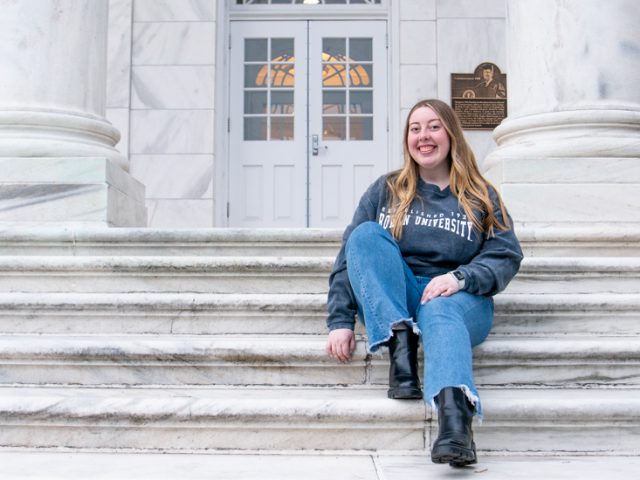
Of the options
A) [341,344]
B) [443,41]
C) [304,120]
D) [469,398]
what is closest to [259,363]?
[341,344]

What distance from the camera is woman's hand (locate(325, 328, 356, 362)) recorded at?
2.93 m

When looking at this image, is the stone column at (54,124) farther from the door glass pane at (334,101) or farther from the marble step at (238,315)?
the door glass pane at (334,101)

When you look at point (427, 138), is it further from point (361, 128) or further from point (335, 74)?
point (335, 74)

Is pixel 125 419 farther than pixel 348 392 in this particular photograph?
No

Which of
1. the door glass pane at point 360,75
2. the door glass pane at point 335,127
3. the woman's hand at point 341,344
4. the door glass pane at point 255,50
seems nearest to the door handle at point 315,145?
the door glass pane at point 335,127

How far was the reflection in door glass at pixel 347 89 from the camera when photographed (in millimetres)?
8664

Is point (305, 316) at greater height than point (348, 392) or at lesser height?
greater

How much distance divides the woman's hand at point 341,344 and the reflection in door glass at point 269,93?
5847 mm

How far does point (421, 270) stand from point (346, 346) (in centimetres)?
43

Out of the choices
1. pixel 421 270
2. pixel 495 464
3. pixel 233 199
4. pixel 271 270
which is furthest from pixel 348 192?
pixel 495 464

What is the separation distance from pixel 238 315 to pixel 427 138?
3.59 ft

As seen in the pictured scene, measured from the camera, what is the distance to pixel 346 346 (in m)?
2.93

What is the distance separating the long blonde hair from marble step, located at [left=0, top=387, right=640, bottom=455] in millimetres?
689

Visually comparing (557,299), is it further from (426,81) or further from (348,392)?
(426,81)
